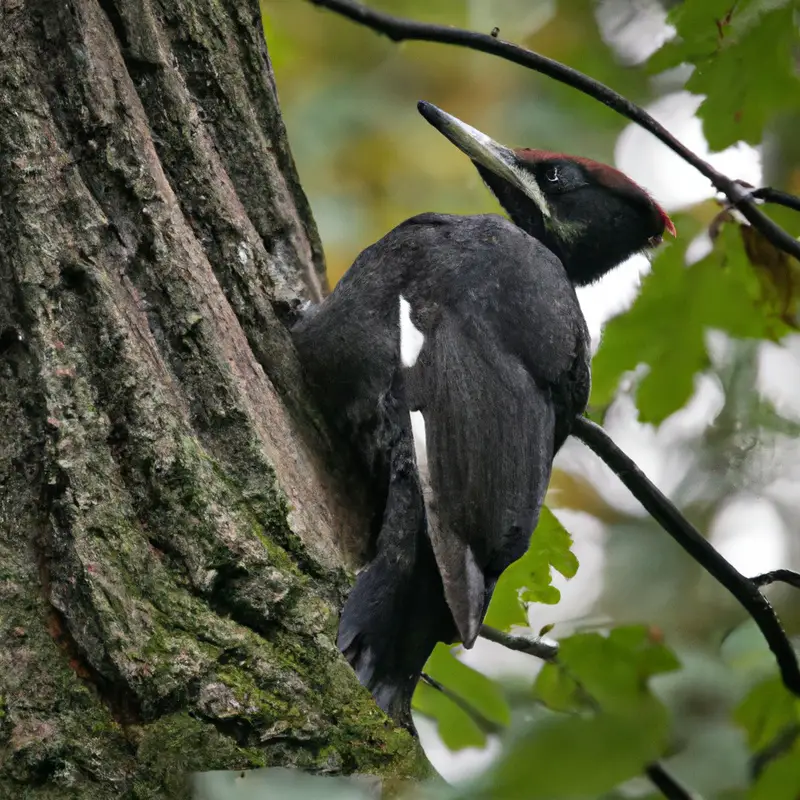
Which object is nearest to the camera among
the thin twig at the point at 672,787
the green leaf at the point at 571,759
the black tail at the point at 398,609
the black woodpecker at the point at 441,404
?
the green leaf at the point at 571,759

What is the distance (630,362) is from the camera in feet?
9.01

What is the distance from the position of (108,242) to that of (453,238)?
1.16m

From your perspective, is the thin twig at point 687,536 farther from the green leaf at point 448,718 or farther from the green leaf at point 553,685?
the green leaf at point 448,718

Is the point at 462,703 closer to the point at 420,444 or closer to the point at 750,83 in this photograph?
the point at 420,444

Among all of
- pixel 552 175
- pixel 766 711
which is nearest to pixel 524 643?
pixel 766 711

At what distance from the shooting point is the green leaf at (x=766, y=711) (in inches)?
63.3

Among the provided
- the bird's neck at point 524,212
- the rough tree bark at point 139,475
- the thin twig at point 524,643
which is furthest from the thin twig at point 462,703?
the bird's neck at point 524,212

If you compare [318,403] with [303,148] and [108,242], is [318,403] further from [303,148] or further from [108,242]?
[303,148]

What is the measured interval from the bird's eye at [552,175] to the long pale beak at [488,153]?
0.18 feet

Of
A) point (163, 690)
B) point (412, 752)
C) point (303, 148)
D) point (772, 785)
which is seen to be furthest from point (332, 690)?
point (303, 148)

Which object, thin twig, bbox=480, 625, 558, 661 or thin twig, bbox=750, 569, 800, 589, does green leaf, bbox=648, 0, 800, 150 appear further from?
thin twig, bbox=480, 625, 558, 661

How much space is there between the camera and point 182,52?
2439 mm

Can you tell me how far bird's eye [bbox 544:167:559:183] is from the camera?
11.7 ft

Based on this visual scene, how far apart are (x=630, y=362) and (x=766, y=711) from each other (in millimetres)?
1214
